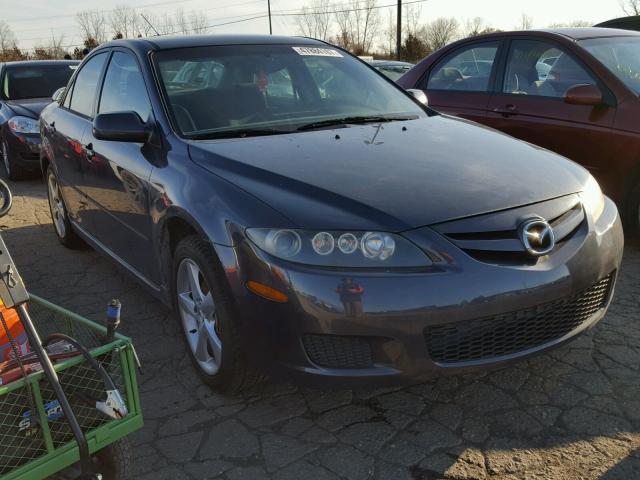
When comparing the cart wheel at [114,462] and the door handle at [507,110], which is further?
the door handle at [507,110]

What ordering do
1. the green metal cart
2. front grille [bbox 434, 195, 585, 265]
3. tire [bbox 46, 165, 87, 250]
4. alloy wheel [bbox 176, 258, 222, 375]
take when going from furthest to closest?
tire [bbox 46, 165, 87, 250] → alloy wheel [bbox 176, 258, 222, 375] → front grille [bbox 434, 195, 585, 265] → the green metal cart

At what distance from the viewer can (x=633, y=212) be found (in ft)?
14.5

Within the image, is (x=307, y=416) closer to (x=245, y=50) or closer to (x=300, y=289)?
(x=300, y=289)

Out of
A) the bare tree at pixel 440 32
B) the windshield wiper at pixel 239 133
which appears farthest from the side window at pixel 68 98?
the bare tree at pixel 440 32

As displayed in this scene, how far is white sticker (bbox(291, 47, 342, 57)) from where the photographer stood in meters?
3.88

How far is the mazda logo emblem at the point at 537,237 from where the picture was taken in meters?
2.35

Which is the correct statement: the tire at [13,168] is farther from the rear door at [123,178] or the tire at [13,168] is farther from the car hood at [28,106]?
the rear door at [123,178]

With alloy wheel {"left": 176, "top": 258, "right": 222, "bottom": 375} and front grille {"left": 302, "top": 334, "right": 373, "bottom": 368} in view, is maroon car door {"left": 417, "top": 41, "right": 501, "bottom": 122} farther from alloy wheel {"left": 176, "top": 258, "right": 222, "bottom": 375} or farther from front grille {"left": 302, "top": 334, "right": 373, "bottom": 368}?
front grille {"left": 302, "top": 334, "right": 373, "bottom": 368}

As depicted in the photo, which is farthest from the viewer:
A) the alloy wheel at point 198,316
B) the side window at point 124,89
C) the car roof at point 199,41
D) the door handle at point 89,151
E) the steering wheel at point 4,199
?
the door handle at point 89,151

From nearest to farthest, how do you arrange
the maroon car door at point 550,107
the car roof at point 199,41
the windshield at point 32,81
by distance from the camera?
the car roof at point 199,41, the maroon car door at point 550,107, the windshield at point 32,81

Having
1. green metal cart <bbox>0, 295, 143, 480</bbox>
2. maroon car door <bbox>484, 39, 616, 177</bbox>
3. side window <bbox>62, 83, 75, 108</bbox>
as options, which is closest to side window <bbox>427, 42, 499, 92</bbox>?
maroon car door <bbox>484, 39, 616, 177</bbox>

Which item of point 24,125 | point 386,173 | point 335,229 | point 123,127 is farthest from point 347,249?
point 24,125

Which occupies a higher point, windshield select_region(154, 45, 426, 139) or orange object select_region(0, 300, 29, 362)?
windshield select_region(154, 45, 426, 139)

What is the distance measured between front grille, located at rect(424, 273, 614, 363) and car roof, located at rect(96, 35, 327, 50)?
229cm
